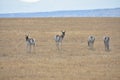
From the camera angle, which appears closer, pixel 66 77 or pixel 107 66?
pixel 66 77

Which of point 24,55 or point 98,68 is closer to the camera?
point 98,68

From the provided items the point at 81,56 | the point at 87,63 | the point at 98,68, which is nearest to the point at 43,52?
the point at 81,56

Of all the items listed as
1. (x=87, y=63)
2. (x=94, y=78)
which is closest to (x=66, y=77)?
(x=94, y=78)

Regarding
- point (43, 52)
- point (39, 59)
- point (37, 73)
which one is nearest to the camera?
point (37, 73)

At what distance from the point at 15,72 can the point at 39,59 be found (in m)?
4.18

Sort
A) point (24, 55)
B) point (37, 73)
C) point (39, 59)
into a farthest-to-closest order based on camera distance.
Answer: point (24, 55), point (39, 59), point (37, 73)

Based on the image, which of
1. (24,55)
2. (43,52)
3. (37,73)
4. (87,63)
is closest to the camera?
(37,73)

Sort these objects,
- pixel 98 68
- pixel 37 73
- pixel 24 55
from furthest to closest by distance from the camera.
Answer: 1. pixel 24 55
2. pixel 98 68
3. pixel 37 73

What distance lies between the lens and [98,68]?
18984 mm

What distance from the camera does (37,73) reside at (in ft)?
57.8

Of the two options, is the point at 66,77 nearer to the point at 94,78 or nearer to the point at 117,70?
the point at 94,78

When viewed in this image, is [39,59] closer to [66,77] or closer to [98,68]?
[98,68]

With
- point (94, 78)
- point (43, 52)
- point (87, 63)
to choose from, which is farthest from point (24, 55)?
point (94, 78)

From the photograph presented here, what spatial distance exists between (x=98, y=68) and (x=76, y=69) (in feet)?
3.55
